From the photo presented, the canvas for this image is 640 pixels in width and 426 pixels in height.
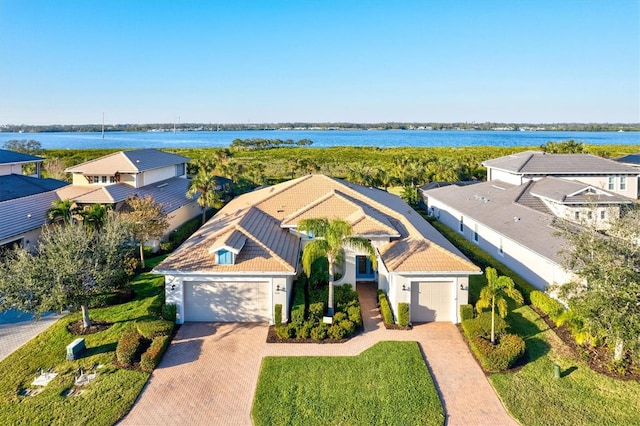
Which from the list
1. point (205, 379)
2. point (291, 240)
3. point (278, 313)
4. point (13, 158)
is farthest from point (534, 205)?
point (13, 158)

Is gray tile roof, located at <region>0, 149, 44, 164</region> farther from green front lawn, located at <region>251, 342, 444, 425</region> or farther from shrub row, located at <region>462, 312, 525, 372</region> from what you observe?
shrub row, located at <region>462, 312, 525, 372</region>

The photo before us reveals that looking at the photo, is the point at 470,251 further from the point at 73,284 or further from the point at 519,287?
the point at 73,284

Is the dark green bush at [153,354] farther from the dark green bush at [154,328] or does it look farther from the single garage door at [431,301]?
the single garage door at [431,301]

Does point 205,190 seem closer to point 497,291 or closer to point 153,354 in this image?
point 153,354

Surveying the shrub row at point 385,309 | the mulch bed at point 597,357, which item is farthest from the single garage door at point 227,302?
the mulch bed at point 597,357

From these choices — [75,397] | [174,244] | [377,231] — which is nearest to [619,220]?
[377,231]
